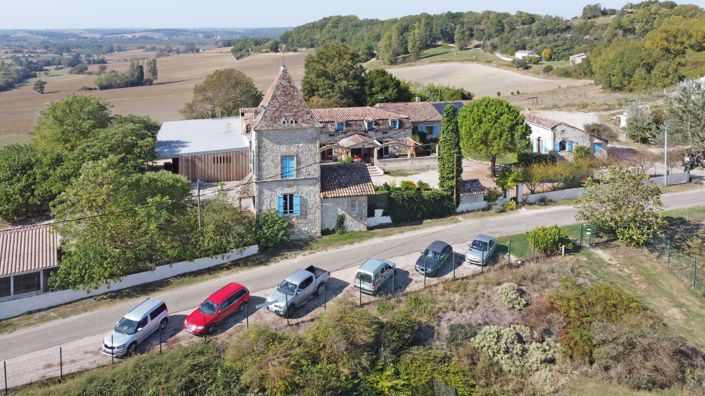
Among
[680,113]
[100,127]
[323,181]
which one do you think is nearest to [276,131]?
[323,181]

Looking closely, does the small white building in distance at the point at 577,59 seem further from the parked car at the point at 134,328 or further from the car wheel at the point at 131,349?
the car wheel at the point at 131,349

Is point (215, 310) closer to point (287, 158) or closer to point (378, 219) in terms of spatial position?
point (287, 158)

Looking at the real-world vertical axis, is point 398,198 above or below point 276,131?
below

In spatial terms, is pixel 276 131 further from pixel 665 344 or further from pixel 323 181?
pixel 665 344

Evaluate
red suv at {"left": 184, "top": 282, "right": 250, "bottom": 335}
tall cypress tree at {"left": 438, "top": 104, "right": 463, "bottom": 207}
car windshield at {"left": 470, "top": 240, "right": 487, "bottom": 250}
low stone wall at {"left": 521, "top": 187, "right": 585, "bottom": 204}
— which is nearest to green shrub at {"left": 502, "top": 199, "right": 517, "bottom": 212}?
low stone wall at {"left": 521, "top": 187, "right": 585, "bottom": 204}

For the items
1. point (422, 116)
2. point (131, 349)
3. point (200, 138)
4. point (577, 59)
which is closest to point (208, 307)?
point (131, 349)

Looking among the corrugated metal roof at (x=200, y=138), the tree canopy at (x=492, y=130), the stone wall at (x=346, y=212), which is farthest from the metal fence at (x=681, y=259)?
the corrugated metal roof at (x=200, y=138)

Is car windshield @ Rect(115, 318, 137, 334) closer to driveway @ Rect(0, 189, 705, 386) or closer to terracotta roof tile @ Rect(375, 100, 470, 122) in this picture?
driveway @ Rect(0, 189, 705, 386)
